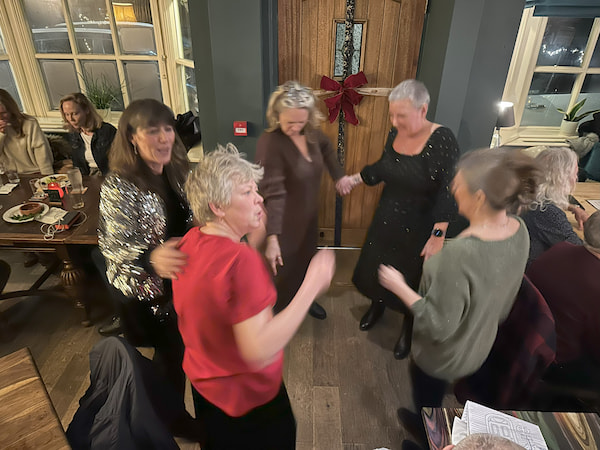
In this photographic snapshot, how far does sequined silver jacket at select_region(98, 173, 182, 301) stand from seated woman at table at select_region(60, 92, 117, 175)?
5.20ft

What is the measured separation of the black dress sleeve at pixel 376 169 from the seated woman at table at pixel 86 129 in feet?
6.25

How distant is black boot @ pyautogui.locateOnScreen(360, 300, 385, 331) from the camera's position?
2562 millimetres

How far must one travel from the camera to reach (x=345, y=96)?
283 cm

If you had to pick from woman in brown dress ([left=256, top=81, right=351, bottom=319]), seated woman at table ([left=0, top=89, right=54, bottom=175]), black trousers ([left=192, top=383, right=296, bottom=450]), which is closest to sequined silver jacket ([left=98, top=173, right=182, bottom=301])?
black trousers ([left=192, top=383, right=296, bottom=450])

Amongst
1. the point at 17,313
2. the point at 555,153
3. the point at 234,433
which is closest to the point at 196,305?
the point at 234,433

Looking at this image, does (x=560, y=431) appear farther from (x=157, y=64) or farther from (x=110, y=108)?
(x=110, y=108)

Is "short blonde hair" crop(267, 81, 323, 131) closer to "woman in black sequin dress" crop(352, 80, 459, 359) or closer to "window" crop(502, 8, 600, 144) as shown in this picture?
"woman in black sequin dress" crop(352, 80, 459, 359)

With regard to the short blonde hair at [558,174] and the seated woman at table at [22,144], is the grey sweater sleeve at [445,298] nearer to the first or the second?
the short blonde hair at [558,174]

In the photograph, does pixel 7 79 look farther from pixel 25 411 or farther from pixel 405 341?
pixel 405 341

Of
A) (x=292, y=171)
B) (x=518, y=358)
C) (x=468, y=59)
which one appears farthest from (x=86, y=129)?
(x=518, y=358)

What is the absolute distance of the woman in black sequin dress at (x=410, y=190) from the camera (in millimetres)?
1909

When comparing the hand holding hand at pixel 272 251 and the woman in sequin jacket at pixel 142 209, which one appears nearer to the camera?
the woman in sequin jacket at pixel 142 209

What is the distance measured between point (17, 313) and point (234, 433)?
2176mm

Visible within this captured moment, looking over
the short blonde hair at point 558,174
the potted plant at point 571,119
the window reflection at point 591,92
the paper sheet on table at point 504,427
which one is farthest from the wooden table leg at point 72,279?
the window reflection at point 591,92
